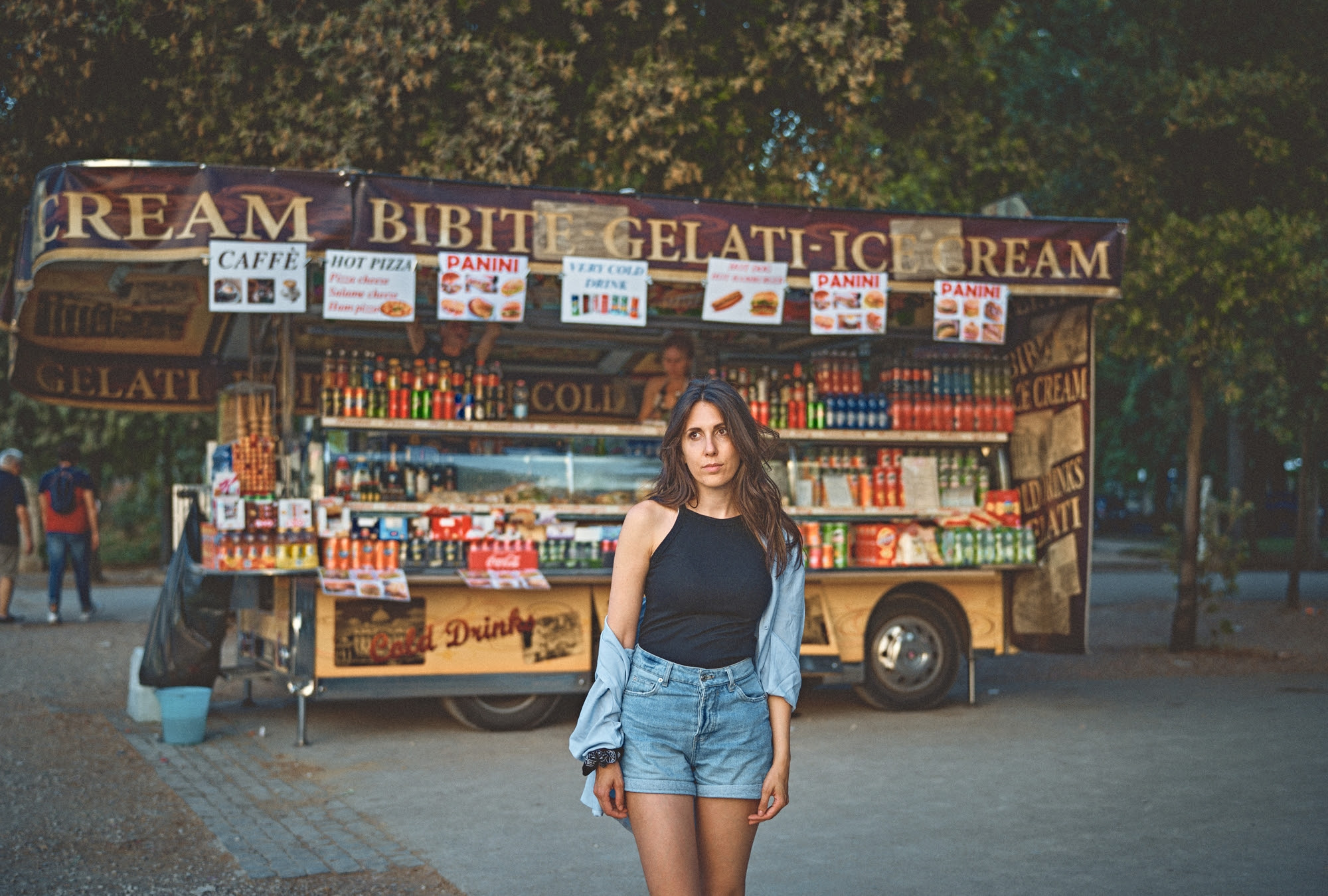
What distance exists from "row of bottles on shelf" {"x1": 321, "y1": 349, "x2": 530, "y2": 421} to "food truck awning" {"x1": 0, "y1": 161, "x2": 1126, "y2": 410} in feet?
1.37

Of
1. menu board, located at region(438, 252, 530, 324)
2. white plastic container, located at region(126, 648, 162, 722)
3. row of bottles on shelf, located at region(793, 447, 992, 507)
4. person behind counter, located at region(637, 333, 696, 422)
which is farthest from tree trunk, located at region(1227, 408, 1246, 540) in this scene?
white plastic container, located at region(126, 648, 162, 722)

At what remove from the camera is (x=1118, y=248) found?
30.5 feet

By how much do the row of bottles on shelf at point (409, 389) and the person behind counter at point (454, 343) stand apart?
0.10 metres

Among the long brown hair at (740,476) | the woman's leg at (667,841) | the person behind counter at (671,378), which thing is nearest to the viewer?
the woman's leg at (667,841)

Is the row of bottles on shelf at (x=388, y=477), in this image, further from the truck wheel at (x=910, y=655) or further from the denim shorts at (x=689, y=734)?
the denim shorts at (x=689, y=734)

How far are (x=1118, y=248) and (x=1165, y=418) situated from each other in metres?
25.2

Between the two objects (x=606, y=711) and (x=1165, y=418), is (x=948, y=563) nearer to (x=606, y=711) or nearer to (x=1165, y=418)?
(x=606, y=711)

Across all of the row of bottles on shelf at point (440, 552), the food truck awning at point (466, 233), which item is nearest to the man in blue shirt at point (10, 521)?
the food truck awning at point (466, 233)

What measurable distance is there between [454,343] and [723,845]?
6.37m

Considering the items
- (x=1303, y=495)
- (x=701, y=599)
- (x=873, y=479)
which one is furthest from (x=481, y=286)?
(x=1303, y=495)

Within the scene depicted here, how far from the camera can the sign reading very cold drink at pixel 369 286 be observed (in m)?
7.98

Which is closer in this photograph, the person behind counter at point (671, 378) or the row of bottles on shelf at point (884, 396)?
the row of bottles on shelf at point (884, 396)

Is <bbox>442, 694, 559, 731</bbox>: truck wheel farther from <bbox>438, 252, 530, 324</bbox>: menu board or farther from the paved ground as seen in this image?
<bbox>438, 252, 530, 324</bbox>: menu board

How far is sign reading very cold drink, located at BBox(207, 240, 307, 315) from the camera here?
7742mm
